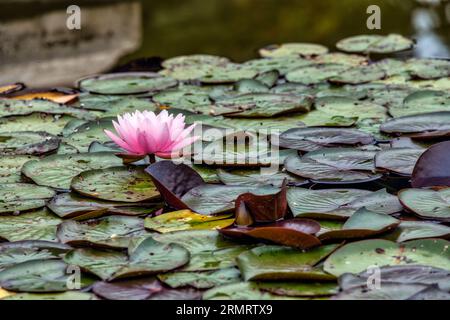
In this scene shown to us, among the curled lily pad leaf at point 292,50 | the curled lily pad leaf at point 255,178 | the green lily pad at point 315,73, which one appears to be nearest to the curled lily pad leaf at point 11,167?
the curled lily pad leaf at point 255,178

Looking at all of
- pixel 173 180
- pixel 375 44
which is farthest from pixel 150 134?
pixel 375 44

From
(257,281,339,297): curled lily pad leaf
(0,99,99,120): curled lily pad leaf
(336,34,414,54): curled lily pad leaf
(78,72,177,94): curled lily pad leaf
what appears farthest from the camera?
(336,34,414,54): curled lily pad leaf

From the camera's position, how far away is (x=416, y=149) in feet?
7.80

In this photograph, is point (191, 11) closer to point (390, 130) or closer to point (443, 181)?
point (390, 130)

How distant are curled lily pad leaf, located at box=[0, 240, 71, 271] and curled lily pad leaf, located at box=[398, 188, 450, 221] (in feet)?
2.74

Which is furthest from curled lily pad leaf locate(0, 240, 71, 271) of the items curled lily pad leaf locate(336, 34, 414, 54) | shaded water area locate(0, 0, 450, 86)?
curled lily pad leaf locate(336, 34, 414, 54)

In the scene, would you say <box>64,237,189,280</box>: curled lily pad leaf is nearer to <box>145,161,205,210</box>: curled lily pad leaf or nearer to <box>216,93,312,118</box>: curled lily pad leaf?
<box>145,161,205,210</box>: curled lily pad leaf

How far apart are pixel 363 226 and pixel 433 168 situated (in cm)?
40

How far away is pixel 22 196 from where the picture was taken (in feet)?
7.17

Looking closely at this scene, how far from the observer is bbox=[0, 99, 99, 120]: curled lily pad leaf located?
296 centimetres

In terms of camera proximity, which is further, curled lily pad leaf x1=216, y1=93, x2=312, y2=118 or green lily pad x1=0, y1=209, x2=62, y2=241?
curled lily pad leaf x1=216, y1=93, x2=312, y2=118

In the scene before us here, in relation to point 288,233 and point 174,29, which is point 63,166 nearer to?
Result: point 288,233

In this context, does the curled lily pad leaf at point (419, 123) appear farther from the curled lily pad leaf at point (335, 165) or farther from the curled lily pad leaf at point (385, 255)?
the curled lily pad leaf at point (385, 255)

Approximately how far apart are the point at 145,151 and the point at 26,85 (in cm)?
163
